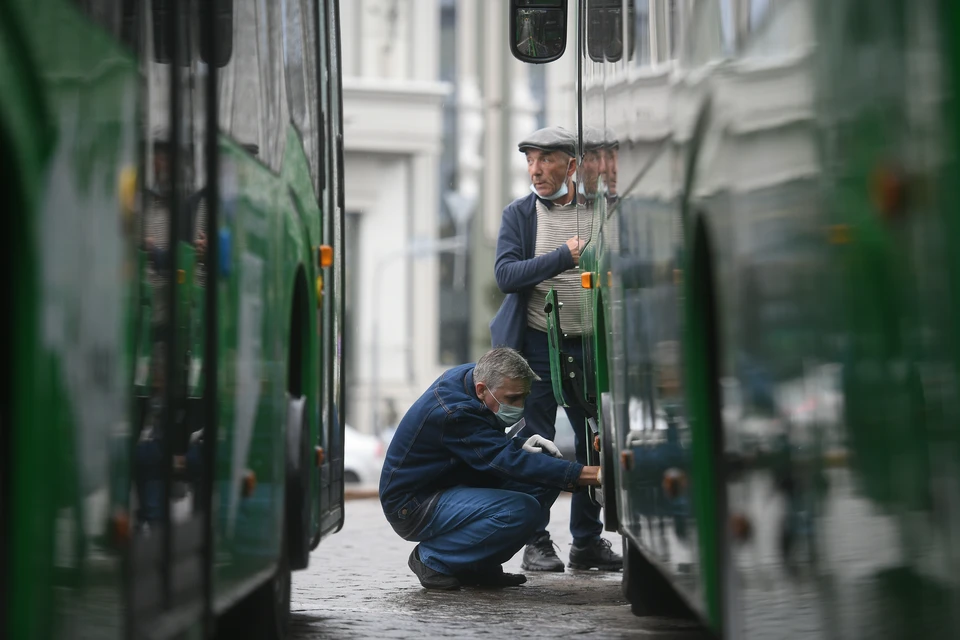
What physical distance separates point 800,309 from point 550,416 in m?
6.17

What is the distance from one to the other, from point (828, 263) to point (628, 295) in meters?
2.83

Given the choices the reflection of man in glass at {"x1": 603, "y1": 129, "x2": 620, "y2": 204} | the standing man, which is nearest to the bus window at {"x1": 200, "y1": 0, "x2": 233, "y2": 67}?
the reflection of man in glass at {"x1": 603, "y1": 129, "x2": 620, "y2": 204}

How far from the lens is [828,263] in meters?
2.36

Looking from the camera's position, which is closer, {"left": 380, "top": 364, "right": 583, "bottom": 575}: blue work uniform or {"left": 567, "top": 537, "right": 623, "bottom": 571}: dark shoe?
Answer: {"left": 380, "top": 364, "right": 583, "bottom": 575}: blue work uniform

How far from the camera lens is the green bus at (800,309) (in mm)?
1925

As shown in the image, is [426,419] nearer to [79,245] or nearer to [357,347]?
[79,245]

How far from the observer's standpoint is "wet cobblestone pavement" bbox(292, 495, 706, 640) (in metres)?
5.99

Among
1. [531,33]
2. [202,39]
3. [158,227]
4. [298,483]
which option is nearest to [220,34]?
[202,39]

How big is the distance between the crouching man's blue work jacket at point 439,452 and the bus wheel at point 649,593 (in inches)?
37.8

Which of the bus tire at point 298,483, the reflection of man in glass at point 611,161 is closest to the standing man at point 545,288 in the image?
the reflection of man in glass at point 611,161

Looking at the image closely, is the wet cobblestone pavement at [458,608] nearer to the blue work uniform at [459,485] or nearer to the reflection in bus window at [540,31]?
Answer: the blue work uniform at [459,485]

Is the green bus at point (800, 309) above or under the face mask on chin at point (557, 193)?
under

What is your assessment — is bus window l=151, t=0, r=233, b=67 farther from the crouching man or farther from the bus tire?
the crouching man

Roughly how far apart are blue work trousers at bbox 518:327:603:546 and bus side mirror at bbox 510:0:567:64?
155 centimetres
